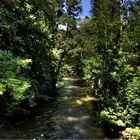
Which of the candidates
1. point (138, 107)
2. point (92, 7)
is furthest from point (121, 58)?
point (92, 7)

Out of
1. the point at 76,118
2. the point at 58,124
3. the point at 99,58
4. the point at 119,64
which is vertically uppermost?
the point at 99,58

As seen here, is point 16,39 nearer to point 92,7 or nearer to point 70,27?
point 70,27

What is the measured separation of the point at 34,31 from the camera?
1005 centimetres

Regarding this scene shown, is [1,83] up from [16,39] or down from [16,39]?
down

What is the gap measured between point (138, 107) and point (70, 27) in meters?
18.0

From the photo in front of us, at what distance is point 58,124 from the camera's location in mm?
15352

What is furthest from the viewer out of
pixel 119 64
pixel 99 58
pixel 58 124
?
pixel 99 58

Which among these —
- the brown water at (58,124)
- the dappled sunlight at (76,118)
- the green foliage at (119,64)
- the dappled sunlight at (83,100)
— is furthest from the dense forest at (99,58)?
the dappled sunlight at (83,100)

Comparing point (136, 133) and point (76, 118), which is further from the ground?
point (136, 133)

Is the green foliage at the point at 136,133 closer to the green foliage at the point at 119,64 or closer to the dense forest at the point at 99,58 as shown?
the dense forest at the point at 99,58

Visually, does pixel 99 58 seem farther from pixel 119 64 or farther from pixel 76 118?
pixel 76 118

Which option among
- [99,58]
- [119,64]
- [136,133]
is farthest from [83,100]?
[136,133]

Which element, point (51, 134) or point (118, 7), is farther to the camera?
point (118, 7)

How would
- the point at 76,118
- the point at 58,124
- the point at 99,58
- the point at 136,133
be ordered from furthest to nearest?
1. the point at 99,58
2. the point at 76,118
3. the point at 58,124
4. the point at 136,133
